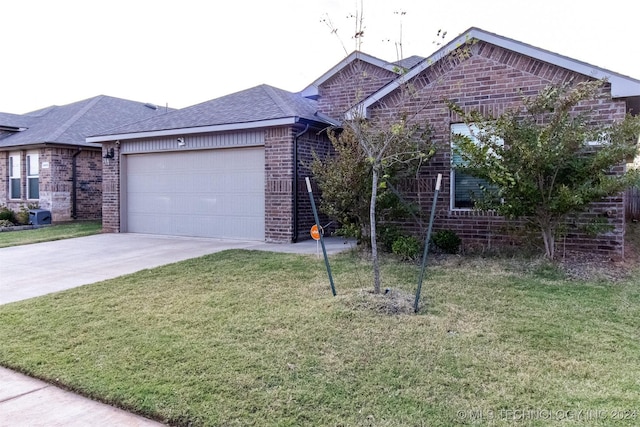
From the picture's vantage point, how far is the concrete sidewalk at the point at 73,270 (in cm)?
336

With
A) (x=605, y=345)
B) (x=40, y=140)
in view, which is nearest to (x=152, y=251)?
(x=605, y=345)

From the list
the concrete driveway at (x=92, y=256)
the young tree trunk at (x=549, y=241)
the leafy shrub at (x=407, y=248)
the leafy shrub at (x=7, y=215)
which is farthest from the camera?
the leafy shrub at (x=7, y=215)

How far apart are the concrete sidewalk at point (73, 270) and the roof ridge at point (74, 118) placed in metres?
6.81

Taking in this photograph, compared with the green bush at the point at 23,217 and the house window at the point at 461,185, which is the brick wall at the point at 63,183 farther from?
the house window at the point at 461,185

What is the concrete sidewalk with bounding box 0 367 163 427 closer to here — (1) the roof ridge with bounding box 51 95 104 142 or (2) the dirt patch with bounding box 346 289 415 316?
(2) the dirt patch with bounding box 346 289 415 316

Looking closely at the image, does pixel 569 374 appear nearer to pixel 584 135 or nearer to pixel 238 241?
pixel 584 135

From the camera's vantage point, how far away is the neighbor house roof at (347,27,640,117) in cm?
768

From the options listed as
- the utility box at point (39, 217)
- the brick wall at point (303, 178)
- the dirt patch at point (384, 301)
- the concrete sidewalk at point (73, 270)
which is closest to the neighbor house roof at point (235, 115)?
the brick wall at point (303, 178)

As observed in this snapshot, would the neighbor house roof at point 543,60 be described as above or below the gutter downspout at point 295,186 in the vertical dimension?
above

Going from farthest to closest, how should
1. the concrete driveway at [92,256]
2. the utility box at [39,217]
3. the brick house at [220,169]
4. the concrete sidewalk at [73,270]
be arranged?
the utility box at [39,217]
the brick house at [220,169]
the concrete driveway at [92,256]
the concrete sidewalk at [73,270]

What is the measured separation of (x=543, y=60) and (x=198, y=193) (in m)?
8.58

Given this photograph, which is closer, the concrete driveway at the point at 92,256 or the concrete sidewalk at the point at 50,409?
the concrete sidewalk at the point at 50,409

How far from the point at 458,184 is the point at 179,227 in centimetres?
766

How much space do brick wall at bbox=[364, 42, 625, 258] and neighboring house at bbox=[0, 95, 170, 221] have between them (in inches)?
524
